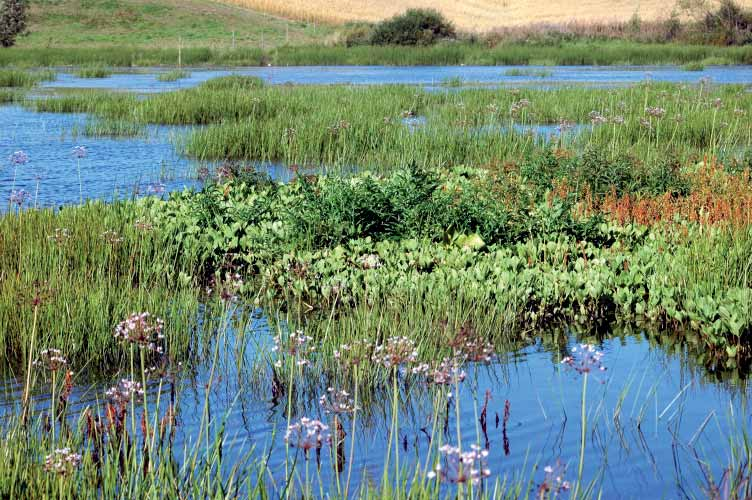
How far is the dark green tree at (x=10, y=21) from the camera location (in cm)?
5581

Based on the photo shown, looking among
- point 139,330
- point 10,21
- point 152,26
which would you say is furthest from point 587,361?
point 152,26

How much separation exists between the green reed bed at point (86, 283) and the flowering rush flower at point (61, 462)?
125 centimetres

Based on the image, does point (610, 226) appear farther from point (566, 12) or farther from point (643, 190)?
point (566, 12)

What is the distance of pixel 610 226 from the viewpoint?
8.73m

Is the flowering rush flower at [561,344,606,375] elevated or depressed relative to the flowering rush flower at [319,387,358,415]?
elevated

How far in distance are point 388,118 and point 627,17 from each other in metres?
69.4

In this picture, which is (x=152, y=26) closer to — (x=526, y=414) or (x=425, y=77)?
(x=425, y=77)

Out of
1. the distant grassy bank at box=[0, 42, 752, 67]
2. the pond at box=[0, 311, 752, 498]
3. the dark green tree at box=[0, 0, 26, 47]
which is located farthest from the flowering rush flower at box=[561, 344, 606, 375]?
the dark green tree at box=[0, 0, 26, 47]

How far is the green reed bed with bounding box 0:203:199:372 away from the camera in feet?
19.6

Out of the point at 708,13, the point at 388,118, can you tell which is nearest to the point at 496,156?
the point at 388,118

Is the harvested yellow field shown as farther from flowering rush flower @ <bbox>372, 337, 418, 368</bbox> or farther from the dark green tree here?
flowering rush flower @ <bbox>372, 337, 418, 368</bbox>

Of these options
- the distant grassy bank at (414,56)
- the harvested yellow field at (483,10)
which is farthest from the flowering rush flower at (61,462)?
the harvested yellow field at (483,10)

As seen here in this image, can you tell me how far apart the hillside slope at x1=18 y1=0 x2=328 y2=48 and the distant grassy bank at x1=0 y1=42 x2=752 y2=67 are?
1378cm

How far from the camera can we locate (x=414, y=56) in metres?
46.2
